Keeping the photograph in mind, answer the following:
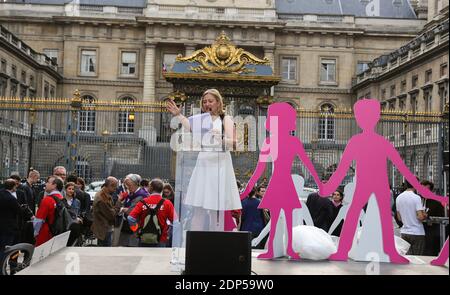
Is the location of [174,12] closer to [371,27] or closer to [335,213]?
[371,27]

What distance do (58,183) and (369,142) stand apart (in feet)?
14.4

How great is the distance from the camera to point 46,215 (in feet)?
27.1

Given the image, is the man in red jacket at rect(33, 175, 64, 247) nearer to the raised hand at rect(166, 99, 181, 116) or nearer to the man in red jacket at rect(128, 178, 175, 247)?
the man in red jacket at rect(128, 178, 175, 247)

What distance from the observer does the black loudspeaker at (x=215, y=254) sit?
5547mm

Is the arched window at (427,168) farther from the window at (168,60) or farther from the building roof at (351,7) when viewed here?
the building roof at (351,7)

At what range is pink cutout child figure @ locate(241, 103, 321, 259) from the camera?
736 centimetres

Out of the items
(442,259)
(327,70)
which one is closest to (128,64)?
(327,70)

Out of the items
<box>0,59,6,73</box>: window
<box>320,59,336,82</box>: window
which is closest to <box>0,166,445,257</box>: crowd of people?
<box>0,59,6,73</box>: window

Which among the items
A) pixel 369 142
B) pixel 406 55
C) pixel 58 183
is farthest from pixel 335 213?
pixel 406 55

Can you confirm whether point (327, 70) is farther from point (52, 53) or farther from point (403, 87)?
point (52, 53)

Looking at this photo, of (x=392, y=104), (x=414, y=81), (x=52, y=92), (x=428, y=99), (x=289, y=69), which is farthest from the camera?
(x=289, y=69)

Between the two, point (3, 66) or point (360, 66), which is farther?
point (360, 66)

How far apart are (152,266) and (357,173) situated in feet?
9.04
